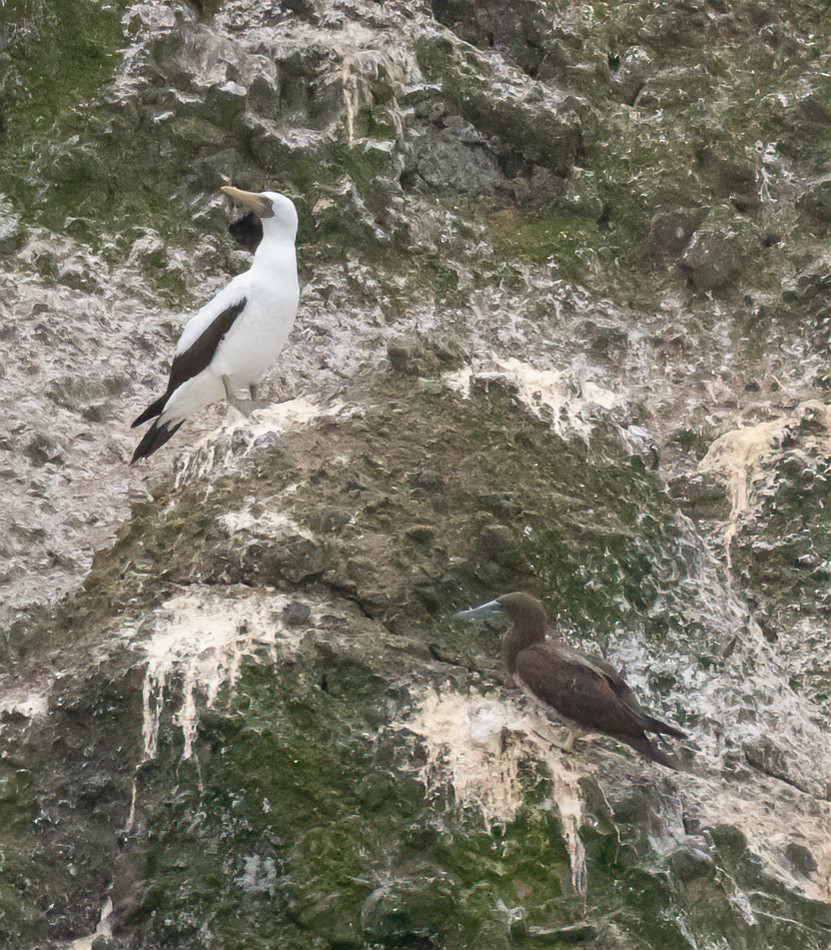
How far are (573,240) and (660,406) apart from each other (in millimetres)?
1447

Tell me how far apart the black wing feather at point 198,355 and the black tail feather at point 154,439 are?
8cm

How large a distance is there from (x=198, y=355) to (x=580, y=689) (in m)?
2.81

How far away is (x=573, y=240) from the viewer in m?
9.23

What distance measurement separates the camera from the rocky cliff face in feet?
17.3

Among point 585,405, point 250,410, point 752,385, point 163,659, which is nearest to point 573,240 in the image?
point 752,385

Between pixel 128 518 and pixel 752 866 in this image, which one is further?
pixel 128 518

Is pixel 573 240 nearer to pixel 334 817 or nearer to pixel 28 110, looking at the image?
pixel 28 110

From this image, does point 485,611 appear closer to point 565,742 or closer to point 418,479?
point 565,742

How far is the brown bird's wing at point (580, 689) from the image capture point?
5324mm

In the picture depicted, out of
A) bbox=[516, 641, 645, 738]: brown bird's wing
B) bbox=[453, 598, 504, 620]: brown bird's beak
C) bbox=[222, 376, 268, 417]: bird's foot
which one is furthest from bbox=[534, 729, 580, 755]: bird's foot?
bbox=[222, 376, 268, 417]: bird's foot

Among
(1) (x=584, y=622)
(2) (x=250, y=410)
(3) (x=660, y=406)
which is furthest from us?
(3) (x=660, y=406)

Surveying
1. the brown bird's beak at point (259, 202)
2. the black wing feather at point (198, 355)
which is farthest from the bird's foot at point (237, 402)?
the brown bird's beak at point (259, 202)

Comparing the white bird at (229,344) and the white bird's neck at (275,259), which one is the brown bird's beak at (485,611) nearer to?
the white bird at (229,344)

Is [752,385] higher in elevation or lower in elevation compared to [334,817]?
higher
